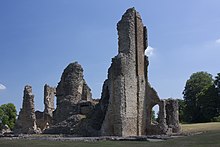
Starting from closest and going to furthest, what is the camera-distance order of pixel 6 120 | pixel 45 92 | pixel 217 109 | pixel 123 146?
1. pixel 123 146
2. pixel 45 92
3. pixel 217 109
4. pixel 6 120

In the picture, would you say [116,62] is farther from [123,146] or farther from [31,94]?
[123,146]

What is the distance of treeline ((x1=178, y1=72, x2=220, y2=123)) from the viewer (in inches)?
2244

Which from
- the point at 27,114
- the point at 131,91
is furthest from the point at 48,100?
the point at 131,91

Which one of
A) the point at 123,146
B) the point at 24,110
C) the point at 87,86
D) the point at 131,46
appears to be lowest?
the point at 123,146

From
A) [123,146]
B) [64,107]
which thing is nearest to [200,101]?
[64,107]

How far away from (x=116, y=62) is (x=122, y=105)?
342 centimetres

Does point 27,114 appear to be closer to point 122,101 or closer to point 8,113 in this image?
point 122,101

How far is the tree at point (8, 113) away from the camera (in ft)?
213

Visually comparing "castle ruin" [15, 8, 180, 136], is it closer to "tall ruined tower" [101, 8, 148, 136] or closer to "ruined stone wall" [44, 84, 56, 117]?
"tall ruined tower" [101, 8, 148, 136]

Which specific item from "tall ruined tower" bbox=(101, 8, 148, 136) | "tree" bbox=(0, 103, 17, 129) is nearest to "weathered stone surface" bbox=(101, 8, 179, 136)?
"tall ruined tower" bbox=(101, 8, 148, 136)

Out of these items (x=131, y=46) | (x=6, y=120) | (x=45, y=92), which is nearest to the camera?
(x=131, y=46)

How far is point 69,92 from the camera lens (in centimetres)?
3419

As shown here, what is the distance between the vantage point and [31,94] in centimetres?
3416

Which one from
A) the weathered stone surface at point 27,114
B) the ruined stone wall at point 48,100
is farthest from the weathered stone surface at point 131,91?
the ruined stone wall at point 48,100
